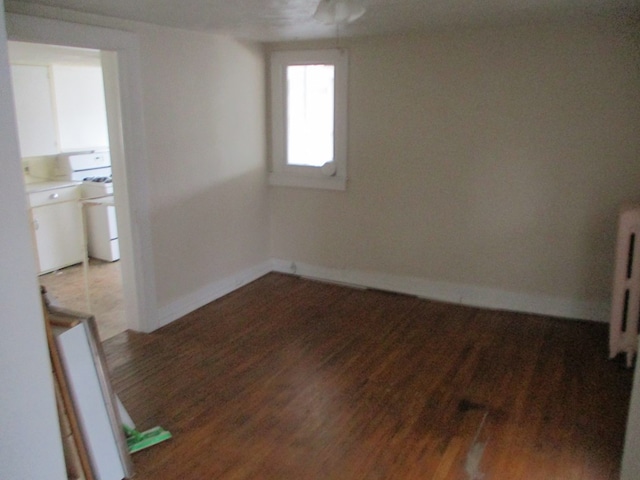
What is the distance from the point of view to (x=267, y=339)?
3.71 metres

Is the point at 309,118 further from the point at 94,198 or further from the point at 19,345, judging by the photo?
the point at 19,345

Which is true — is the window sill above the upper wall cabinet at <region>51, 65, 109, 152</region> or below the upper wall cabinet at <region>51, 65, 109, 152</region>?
below

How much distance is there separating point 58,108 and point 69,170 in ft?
2.15

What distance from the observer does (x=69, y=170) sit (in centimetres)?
555

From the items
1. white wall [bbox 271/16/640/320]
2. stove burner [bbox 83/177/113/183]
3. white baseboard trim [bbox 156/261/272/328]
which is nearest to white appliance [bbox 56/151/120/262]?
stove burner [bbox 83/177/113/183]

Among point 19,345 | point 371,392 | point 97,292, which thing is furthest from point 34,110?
point 371,392

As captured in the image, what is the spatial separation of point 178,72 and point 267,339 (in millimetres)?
2091

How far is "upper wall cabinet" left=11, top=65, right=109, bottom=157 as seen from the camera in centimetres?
505

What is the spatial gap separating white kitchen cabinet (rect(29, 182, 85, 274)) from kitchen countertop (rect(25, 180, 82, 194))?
0.02 meters

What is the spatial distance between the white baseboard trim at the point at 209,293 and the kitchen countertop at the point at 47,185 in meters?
2.11

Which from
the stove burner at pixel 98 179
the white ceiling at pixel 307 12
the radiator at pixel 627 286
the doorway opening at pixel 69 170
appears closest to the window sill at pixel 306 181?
the white ceiling at pixel 307 12

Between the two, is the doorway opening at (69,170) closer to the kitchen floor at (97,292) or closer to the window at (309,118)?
the kitchen floor at (97,292)

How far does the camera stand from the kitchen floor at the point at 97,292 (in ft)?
13.3

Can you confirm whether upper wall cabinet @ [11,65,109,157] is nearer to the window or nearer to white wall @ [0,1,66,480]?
the window
